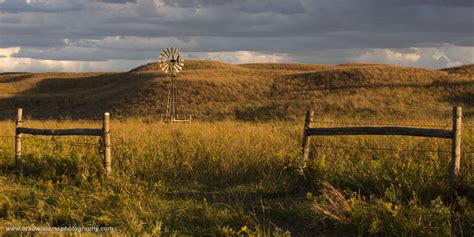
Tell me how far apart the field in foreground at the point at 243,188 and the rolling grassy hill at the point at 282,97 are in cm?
2162

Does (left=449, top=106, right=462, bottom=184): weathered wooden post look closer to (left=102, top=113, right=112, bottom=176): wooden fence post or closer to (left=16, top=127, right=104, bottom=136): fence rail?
(left=102, top=113, right=112, bottom=176): wooden fence post

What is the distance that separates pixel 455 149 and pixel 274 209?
10.2ft

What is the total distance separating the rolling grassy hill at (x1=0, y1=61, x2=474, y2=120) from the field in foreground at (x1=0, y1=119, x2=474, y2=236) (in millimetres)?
21624

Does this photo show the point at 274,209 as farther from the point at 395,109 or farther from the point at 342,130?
the point at 395,109

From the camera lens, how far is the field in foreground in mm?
7262

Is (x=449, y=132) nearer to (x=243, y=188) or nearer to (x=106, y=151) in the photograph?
(x=243, y=188)

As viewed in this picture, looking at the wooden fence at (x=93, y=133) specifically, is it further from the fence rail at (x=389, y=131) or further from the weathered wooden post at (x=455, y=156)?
the weathered wooden post at (x=455, y=156)

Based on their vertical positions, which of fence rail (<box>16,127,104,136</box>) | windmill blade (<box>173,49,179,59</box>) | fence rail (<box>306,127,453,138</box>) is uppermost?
windmill blade (<box>173,49,179,59</box>)

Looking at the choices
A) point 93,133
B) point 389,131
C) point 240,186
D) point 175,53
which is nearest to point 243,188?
point 240,186

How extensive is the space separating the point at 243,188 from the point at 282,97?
112ft

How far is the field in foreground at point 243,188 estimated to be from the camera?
7.26 meters

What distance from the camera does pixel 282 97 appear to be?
43.3 meters

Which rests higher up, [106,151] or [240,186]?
[106,151]

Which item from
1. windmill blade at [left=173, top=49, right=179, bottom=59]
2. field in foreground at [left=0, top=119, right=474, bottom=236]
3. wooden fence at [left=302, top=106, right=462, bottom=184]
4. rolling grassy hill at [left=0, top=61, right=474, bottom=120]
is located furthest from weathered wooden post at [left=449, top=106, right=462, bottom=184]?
windmill blade at [left=173, top=49, right=179, bottom=59]
